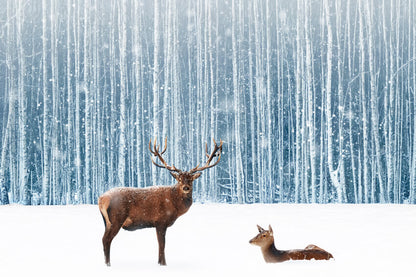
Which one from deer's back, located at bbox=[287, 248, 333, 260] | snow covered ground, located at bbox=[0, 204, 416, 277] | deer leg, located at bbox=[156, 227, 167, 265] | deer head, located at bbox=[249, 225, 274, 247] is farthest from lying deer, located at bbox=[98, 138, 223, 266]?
deer's back, located at bbox=[287, 248, 333, 260]

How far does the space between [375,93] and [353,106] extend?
1.60ft

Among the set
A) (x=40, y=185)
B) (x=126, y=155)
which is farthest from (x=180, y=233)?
(x=40, y=185)

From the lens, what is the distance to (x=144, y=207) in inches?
162

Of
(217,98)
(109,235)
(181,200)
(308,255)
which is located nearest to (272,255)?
(308,255)

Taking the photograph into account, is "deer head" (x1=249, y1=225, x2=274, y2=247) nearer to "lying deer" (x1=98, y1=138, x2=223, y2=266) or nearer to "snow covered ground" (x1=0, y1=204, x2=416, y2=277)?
"snow covered ground" (x1=0, y1=204, x2=416, y2=277)

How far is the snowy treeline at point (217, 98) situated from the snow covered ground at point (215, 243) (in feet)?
5.36

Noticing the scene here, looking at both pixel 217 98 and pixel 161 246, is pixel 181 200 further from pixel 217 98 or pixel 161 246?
pixel 217 98

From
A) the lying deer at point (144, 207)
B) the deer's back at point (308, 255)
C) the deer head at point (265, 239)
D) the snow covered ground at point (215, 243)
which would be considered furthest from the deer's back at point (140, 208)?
the deer's back at point (308, 255)

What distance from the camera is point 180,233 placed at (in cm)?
618

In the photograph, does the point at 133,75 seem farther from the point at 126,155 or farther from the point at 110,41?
the point at 126,155

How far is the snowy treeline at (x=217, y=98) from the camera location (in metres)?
10.5

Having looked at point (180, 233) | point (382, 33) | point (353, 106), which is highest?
point (382, 33)

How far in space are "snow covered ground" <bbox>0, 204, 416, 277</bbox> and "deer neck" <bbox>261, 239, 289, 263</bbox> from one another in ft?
0.24

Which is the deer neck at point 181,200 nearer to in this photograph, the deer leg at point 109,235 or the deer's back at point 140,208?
the deer's back at point 140,208
